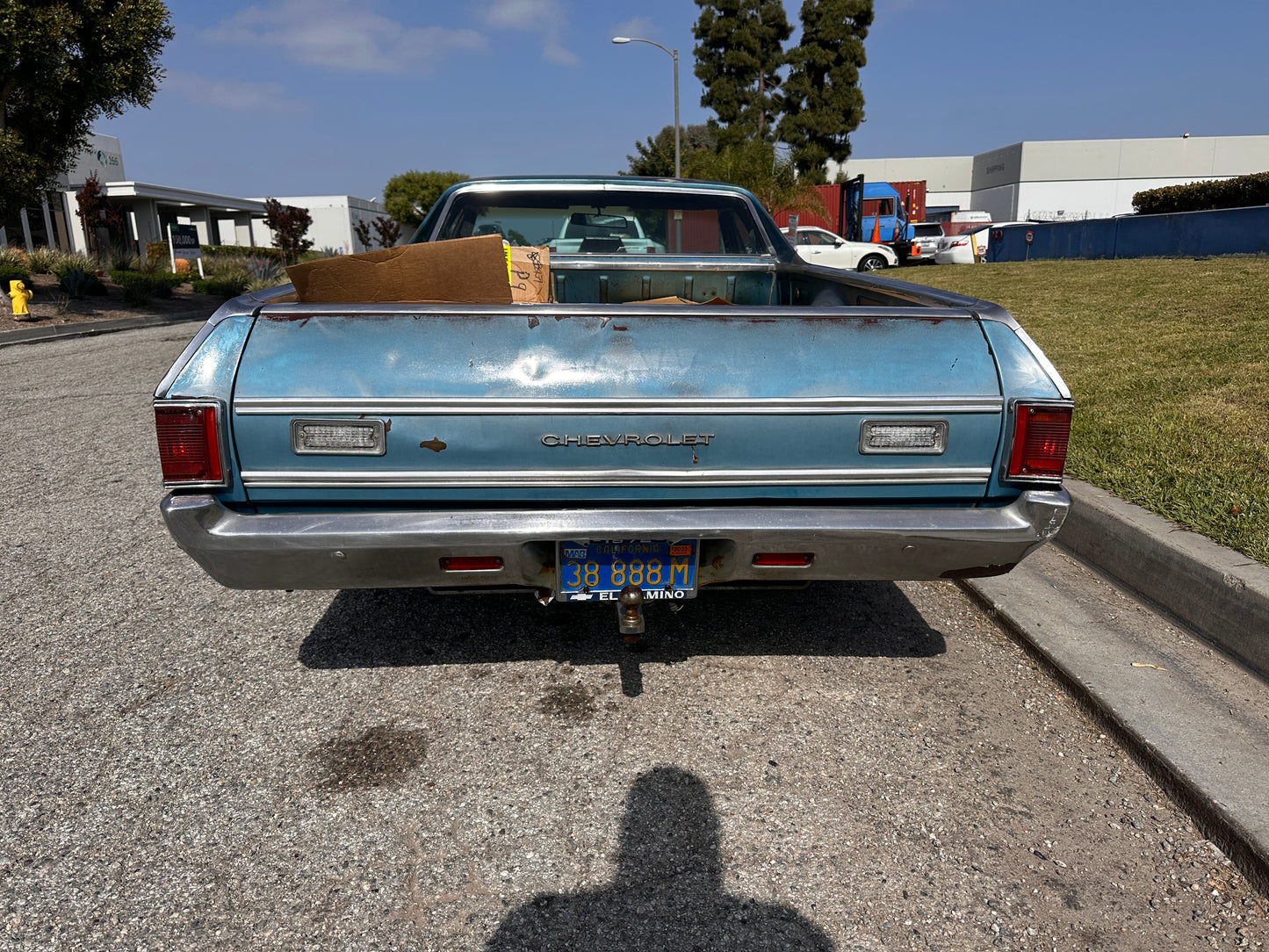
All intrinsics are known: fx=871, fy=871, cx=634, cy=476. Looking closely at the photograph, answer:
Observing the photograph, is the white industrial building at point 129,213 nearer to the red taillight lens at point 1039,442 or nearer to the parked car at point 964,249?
the red taillight lens at point 1039,442

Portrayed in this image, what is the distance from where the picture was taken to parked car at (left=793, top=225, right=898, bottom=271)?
79.5ft

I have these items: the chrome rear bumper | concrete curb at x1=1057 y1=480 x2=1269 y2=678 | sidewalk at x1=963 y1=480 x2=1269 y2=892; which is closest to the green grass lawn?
concrete curb at x1=1057 y1=480 x2=1269 y2=678

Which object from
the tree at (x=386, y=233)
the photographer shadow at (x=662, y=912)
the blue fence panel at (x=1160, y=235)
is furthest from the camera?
the tree at (x=386, y=233)

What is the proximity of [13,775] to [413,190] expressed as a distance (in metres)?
91.7

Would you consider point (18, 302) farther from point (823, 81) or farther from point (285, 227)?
point (823, 81)

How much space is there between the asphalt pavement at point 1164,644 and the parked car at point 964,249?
27.4 m

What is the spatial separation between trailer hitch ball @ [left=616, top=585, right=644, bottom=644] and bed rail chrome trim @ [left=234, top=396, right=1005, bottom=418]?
54cm

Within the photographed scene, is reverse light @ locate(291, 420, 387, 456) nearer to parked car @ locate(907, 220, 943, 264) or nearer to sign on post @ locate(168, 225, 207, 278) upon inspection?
sign on post @ locate(168, 225, 207, 278)

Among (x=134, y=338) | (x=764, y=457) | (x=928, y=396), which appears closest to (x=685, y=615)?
(x=764, y=457)

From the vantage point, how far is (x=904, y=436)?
8.24ft

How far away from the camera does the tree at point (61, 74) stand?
1667 centimetres

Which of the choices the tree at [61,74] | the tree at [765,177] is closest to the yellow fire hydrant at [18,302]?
the tree at [61,74]

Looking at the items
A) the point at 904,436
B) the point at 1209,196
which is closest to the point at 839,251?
the point at 1209,196

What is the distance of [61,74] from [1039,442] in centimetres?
2092
